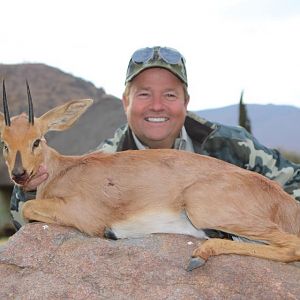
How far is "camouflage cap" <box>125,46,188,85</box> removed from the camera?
27.0 ft

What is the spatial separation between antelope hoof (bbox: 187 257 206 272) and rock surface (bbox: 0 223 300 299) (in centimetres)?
4

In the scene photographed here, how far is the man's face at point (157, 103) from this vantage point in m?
8.27

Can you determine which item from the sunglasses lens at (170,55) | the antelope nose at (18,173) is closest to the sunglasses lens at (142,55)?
the sunglasses lens at (170,55)

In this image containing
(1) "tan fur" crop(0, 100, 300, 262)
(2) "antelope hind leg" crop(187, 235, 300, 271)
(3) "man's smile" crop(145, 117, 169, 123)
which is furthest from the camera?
(3) "man's smile" crop(145, 117, 169, 123)

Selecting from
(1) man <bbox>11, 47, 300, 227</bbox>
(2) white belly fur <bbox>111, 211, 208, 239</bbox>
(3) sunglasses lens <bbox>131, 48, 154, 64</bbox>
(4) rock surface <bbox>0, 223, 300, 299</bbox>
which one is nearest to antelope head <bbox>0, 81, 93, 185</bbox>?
(4) rock surface <bbox>0, 223, 300, 299</bbox>

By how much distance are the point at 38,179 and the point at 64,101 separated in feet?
62.7

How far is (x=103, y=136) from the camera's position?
64.8ft

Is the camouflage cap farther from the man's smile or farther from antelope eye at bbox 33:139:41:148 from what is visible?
antelope eye at bbox 33:139:41:148

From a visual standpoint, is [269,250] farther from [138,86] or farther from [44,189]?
[138,86]

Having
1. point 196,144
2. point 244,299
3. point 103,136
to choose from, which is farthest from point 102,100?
point 244,299

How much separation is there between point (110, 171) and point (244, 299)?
1975mm

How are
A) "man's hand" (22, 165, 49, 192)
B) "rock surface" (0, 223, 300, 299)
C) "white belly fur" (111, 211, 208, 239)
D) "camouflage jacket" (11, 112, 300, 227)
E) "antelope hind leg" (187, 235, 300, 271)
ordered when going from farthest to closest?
"camouflage jacket" (11, 112, 300, 227), "man's hand" (22, 165, 49, 192), "white belly fur" (111, 211, 208, 239), "antelope hind leg" (187, 235, 300, 271), "rock surface" (0, 223, 300, 299)

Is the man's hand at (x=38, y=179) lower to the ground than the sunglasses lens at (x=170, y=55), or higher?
lower

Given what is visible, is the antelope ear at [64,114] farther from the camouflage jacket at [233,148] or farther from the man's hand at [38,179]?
the camouflage jacket at [233,148]
